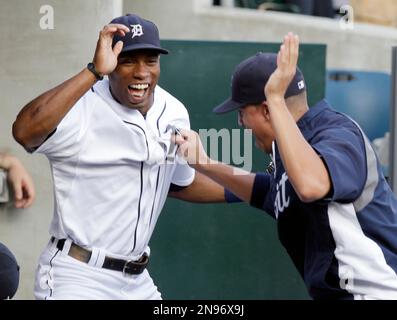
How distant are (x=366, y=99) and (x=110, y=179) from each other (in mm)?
3619

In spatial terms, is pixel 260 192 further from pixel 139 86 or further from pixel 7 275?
pixel 7 275

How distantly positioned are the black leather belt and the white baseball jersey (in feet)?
0.11

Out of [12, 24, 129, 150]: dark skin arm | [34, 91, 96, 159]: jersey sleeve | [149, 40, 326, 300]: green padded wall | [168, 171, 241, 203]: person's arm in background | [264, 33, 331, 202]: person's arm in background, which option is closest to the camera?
[264, 33, 331, 202]: person's arm in background

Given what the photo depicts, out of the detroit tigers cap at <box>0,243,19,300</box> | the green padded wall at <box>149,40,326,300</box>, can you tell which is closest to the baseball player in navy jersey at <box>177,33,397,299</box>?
the detroit tigers cap at <box>0,243,19,300</box>

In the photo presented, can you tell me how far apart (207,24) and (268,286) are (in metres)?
2.18

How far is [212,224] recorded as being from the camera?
26.3 ft

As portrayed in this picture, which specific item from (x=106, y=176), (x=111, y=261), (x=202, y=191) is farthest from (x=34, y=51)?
(x=111, y=261)

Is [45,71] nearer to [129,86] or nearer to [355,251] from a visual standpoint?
[129,86]

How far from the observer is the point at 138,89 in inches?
232

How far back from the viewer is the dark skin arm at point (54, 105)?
215 inches

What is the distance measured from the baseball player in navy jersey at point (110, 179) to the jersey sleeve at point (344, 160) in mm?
1029

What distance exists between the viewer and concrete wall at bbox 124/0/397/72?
9164mm

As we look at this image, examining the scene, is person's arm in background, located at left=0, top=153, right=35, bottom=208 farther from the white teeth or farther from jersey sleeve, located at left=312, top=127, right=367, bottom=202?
jersey sleeve, located at left=312, top=127, right=367, bottom=202

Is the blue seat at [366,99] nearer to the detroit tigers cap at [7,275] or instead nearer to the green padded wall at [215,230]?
the green padded wall at [215,230]
